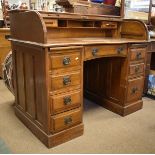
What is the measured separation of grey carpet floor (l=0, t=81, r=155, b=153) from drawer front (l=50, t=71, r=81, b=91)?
520mm

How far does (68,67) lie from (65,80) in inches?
4.3

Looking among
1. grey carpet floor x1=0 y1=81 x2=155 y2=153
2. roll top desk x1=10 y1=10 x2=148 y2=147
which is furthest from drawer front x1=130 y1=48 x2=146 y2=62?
grey carpet floor x1=0 y1=81 x2=155 y2=153

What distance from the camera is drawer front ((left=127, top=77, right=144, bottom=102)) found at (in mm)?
2254

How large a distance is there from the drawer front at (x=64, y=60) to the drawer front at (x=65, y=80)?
0.08 metres

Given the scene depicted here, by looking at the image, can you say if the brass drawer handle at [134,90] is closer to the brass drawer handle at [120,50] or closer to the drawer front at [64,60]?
the brass drawer handle at [120,50]

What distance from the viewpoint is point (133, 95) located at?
233cm

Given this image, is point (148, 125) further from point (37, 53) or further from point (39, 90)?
point (37, 53)

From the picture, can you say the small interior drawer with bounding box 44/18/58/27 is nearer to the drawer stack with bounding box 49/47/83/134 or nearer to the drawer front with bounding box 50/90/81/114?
the drawer stack with bounding box 49/47/83/134

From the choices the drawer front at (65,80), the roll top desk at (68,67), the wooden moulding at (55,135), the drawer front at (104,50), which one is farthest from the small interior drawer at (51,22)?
the wooden moulding at (55,135)

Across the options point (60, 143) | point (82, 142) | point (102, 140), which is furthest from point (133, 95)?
point (60, 143)

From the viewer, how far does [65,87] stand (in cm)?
165

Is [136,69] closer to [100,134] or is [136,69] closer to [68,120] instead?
[100,134]

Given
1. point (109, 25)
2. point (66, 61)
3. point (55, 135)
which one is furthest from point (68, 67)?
point (109, 25)

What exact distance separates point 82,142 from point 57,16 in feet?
3.98
